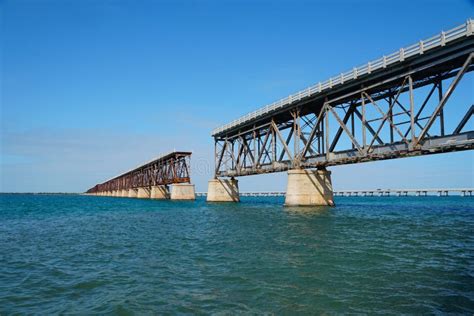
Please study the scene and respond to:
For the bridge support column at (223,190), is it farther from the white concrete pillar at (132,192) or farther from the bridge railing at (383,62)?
the white concrete pillar at (132,192)

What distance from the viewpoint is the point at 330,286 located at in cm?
1004

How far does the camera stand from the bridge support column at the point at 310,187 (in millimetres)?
43875

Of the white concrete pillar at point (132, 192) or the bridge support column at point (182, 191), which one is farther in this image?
the white concrete pillar at point (132, 192)

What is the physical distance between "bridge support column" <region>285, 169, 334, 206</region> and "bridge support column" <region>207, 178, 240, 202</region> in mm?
28329

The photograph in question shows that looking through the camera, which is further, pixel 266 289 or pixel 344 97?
pixel 344 97

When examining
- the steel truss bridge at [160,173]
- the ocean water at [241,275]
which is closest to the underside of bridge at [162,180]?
the steel truss bridge at [160,173]

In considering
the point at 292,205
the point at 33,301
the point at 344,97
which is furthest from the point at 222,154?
the point at 33,301

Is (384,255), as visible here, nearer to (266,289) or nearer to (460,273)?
(460,273)

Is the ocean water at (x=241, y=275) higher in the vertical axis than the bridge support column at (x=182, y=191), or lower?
lower

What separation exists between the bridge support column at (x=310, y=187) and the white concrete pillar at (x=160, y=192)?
6430 centimetres

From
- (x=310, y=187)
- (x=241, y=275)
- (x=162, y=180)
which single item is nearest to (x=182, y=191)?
(x=162, y=180)

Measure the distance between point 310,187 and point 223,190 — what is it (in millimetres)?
30753

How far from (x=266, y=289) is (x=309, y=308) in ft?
5.53

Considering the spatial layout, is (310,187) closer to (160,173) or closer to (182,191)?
(182,191)
